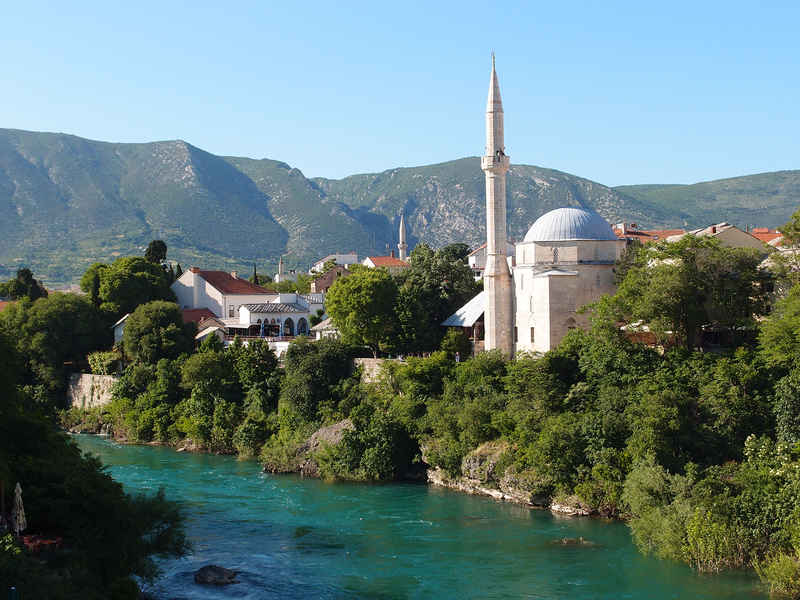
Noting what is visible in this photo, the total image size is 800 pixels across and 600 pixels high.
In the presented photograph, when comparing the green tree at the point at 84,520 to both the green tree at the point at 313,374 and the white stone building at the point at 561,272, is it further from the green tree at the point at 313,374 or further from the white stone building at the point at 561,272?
the white stone building at the point at 561,272

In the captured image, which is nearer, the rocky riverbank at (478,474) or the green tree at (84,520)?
the green tree at (84,520)

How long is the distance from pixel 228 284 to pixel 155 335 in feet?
43.5

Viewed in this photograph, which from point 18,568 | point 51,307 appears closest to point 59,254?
point 51,307

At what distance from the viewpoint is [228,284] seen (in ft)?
215

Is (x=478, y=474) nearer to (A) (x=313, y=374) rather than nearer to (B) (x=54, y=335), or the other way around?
(A) (x=313, y=374)

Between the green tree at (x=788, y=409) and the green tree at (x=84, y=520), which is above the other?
the green tree at (x=788, y=409)

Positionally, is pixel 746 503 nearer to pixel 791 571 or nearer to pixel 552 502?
pixel 791 571

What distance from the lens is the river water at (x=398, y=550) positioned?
78.5ft

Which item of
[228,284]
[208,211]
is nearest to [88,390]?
[228,284]

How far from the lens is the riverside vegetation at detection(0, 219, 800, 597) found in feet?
86.2

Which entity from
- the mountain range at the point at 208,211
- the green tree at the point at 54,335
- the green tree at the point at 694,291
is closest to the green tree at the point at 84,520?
the green tree at the point at 694,291

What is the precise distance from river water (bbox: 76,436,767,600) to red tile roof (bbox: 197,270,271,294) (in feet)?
90.6

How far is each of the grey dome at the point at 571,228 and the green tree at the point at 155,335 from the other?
72.1 ft

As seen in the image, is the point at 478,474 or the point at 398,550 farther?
the point at 478,474
